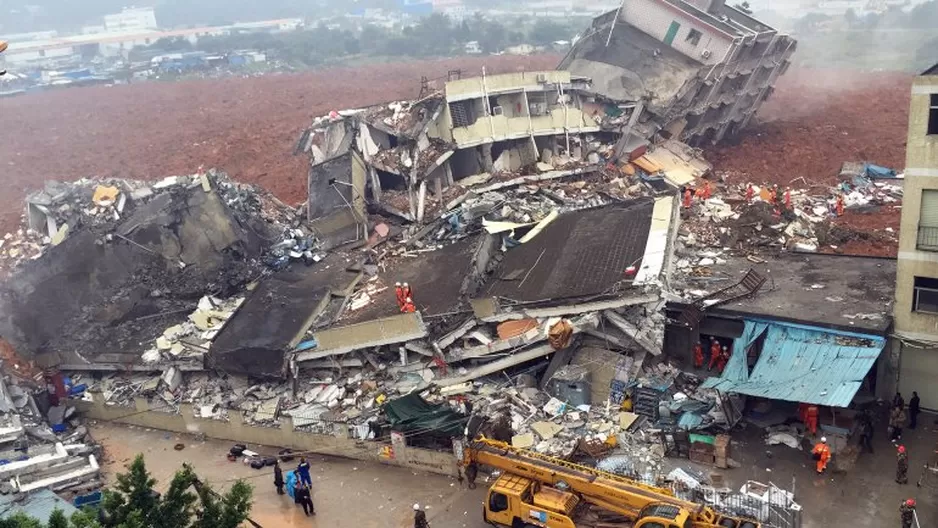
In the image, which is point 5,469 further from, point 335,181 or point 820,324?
point 820,324

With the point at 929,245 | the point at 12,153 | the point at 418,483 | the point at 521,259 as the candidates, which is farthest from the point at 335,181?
the point at 12,153

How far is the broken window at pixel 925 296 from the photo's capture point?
14312 millimetres

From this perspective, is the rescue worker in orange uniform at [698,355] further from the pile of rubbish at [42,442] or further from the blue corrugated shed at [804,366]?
the pile of rubbish at [42,442]

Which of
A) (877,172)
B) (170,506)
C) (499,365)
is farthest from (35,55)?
(170,506)

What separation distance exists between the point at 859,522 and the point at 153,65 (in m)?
84.5

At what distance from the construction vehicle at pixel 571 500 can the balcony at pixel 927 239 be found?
6.30 m

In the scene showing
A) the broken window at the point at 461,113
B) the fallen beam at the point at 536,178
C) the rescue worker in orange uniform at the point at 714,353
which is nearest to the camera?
the rescue worker in orange uniform at the point at 714,353

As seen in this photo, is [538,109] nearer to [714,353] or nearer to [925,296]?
[714,353]

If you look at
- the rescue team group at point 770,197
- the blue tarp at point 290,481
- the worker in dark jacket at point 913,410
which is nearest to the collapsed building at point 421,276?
the rescue team group at point 770,197

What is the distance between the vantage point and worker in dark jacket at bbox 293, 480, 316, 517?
14000 mm

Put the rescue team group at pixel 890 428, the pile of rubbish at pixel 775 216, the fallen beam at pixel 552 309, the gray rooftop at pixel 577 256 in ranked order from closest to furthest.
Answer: the rescue team group at pixel 890 428, the fallen beam at pixel 552 309, the gray rooftop at pixel 577 256, the pile of rubbish at pixel 775 216

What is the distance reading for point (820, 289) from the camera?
1670 cm

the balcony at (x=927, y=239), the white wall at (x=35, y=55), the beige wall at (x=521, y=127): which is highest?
the white wall at (x=35, y=55)

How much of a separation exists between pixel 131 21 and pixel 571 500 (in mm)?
131363
